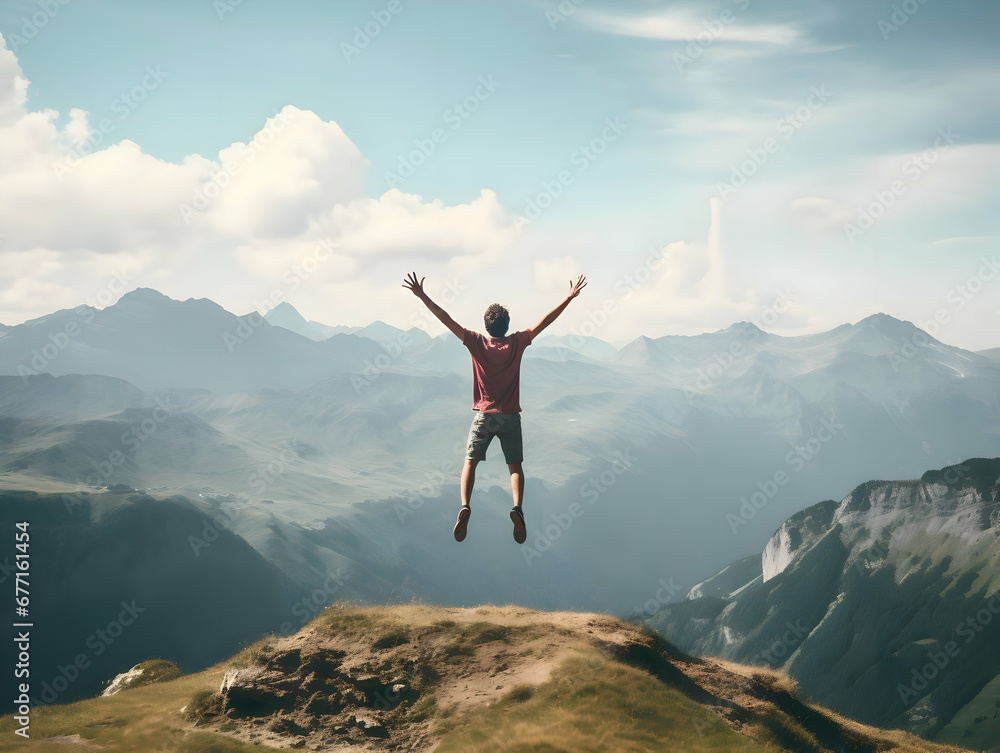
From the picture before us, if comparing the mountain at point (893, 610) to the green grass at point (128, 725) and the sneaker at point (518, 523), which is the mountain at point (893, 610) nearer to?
the green grass at point (128, 725)

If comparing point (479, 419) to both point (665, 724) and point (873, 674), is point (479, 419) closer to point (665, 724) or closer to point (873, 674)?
point (665, 724)

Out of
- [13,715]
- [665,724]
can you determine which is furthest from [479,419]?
[13,715]

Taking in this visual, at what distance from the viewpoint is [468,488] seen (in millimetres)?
12719

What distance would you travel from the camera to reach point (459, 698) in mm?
14930

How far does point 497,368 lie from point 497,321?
3.18 feet

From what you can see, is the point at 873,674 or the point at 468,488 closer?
the point at 468,488

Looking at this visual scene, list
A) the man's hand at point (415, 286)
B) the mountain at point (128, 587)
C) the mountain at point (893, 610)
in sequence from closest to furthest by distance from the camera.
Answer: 1. the man's hand at point (415, 286)
2. the mountain at point (893, 610)
3. the mountain at point (128, 587)

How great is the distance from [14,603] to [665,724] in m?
153

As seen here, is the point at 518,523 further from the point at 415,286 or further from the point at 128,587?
the point at 128,587

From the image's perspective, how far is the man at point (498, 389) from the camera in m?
12.2

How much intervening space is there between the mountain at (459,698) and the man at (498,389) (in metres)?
4.80

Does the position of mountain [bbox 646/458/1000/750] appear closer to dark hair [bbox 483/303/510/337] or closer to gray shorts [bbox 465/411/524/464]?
gray shorts [bbox 465/411/524/464]

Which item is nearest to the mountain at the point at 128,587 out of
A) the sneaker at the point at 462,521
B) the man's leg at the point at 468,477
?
the sneaker at the point at 462,521

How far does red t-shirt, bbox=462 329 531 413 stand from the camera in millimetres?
12258
